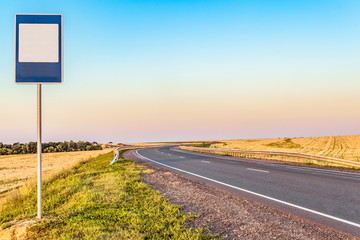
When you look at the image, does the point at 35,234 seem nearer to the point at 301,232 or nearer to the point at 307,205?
the point at 301,232

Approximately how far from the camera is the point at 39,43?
5195 mm

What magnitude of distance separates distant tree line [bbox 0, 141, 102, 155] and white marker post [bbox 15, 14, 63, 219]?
2552 inches

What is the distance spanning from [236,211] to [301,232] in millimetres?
1619

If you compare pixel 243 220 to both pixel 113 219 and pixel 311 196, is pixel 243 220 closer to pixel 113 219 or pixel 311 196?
pixel 113 219

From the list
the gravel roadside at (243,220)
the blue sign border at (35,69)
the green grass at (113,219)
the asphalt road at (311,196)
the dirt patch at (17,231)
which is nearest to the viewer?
the dirt patch at (17,231)

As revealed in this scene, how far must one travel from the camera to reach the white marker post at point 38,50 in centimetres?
512

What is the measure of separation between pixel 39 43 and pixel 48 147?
218 ft

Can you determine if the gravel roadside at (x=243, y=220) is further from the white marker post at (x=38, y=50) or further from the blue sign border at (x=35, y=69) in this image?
the blue sign border at (x=35, y=69)

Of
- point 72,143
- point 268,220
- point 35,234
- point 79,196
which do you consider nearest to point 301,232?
point 268,220

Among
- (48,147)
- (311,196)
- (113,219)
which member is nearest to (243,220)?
(113,219)

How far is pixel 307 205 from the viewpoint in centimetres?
695

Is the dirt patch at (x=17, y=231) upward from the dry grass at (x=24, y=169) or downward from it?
upward

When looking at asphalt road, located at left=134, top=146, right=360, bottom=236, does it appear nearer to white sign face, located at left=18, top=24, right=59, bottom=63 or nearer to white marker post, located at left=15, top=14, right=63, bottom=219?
white marker post, located at left=15, top=14, right=63, bottom=219

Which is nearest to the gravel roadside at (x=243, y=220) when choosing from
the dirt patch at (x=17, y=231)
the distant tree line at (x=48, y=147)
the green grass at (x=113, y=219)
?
the green grass at (x=113, y=219)
